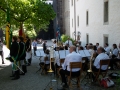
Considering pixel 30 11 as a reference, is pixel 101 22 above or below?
below

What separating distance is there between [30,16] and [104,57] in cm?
796

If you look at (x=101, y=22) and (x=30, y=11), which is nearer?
(x=30, y=11)

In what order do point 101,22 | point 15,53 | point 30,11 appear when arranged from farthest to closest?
point 101,22 → point 30,11 → point 15,53

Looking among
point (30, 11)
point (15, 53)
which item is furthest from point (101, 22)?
point (15, 53)

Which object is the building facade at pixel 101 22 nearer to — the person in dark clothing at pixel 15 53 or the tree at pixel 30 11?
the tree at pixel 30 11

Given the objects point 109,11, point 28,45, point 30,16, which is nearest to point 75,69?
point 28,45

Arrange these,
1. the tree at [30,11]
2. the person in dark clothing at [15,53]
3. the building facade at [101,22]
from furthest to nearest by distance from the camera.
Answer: the building facade at [101,22]
the tree at [30,11]
the person in dark clothing at [15,53]

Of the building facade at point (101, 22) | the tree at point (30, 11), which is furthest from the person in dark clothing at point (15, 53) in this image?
the building facade at point (101, 22)

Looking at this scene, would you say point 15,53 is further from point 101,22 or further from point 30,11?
point 101,22

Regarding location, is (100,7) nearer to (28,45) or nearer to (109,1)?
(109,1)

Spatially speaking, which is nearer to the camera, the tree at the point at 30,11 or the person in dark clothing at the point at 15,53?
the person in dark clothing at the point at 15,53

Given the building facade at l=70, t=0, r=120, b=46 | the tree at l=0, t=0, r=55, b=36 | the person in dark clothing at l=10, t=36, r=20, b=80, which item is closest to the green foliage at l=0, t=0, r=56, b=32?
the tree at l=0, t=0, r=55, b=36

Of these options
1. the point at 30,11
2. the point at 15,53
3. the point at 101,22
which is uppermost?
the point at 30,11

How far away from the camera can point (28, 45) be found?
12430mm
